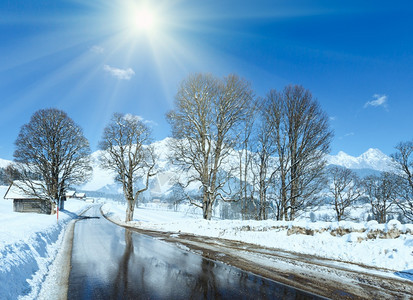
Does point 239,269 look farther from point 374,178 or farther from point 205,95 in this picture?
point 374,178

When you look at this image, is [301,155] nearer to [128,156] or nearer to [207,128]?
[207,128]

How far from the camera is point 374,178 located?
32812mm

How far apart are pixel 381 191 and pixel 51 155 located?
43.9 metres

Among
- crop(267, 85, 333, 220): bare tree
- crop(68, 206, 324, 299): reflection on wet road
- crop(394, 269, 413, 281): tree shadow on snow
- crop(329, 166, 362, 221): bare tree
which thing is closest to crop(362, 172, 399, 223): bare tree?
crop(329, 166, 362, 221): bare tree

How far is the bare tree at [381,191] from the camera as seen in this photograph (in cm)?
2977

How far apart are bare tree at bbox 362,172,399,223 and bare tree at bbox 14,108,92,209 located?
37.6 m

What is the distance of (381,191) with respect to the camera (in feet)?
104

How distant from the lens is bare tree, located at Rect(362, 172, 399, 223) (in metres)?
29.8

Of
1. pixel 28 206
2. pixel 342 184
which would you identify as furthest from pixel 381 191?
pixel 28 206

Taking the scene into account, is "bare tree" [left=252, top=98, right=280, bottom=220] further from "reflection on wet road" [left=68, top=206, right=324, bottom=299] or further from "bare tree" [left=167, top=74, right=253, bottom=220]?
"reflection on wet road" [left=68, top=206, right=324, bottom=299]

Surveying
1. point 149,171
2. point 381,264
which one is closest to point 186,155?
point 149,171

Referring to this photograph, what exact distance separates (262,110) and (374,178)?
85.5ft

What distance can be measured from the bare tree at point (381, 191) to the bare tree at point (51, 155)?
3756 centimetres

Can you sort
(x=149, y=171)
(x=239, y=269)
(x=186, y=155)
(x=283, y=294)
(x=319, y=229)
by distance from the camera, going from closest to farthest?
(x=283, y=294) < (x=239, y=269) < (x=319, y=229) < (x=186, y=155) < (x=149, y=171)
